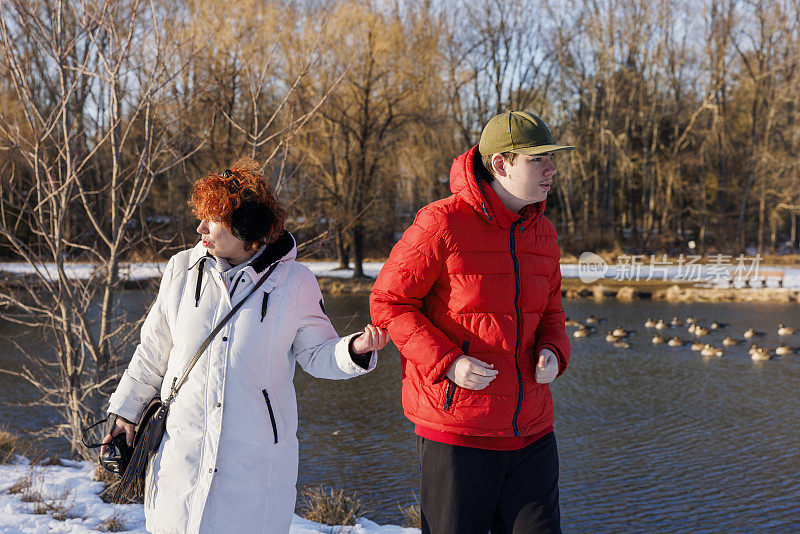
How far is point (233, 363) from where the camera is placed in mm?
2312

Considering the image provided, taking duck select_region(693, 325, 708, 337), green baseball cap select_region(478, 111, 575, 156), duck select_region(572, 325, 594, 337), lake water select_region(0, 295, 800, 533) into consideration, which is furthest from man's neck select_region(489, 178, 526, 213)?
duck select_region(693, 325, 708, 337)

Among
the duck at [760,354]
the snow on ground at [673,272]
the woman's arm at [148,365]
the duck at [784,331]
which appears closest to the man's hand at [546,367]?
the woman's arm at [148,365]

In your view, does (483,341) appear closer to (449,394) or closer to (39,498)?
(449,394)

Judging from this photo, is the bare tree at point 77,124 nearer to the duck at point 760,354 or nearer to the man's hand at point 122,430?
the man's hand at point 122,430

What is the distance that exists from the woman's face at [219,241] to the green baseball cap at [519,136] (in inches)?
34.2

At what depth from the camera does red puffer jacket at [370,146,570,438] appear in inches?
96.0

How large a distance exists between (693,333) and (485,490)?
14023 millimetres

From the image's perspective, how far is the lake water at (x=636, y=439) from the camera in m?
6.84

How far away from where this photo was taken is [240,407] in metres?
2.29

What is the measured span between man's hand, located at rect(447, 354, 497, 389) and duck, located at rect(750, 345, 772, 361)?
1207 centimetres

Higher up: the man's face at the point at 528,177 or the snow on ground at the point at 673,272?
the man's face at the point at 528,177

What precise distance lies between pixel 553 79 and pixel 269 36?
1719 centimetres

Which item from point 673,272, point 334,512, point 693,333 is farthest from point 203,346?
point 673,272

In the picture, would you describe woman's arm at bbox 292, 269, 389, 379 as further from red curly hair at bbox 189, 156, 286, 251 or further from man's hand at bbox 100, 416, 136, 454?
man's hand at bbox 100, 416, 136, 454
